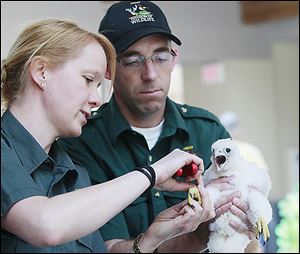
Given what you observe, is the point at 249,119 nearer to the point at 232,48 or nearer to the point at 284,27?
the point at 284,27

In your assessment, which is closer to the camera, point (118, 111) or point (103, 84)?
point (103, 84)

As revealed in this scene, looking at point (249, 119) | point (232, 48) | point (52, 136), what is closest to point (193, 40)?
point (232, 48)

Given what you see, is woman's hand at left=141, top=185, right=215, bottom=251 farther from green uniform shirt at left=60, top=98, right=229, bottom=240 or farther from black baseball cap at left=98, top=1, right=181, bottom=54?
black baseball cap at left=98, top=1, right=181, bottom=54

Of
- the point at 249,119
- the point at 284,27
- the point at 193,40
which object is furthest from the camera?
the point at 249,119

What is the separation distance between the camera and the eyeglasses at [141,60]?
701 mm

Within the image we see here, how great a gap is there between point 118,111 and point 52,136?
7.2 inches

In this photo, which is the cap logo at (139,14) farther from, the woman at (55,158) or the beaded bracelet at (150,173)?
the beaded bracelet at (150,173)

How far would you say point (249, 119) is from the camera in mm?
1376

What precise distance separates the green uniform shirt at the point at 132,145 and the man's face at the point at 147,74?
0.03 metres

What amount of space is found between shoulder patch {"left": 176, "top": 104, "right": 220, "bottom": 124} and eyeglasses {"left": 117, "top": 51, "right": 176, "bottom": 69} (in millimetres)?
84

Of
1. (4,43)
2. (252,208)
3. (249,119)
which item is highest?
(4,43)

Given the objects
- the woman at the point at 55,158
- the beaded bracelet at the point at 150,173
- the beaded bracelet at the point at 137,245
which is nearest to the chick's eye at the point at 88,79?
the woman at the point at 55,158

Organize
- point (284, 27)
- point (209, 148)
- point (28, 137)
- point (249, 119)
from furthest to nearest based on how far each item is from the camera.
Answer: point (249, 119)
point (284, 27)
point (209, 148)
point (28, 137)

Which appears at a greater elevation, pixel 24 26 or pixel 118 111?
pixel 24 26
